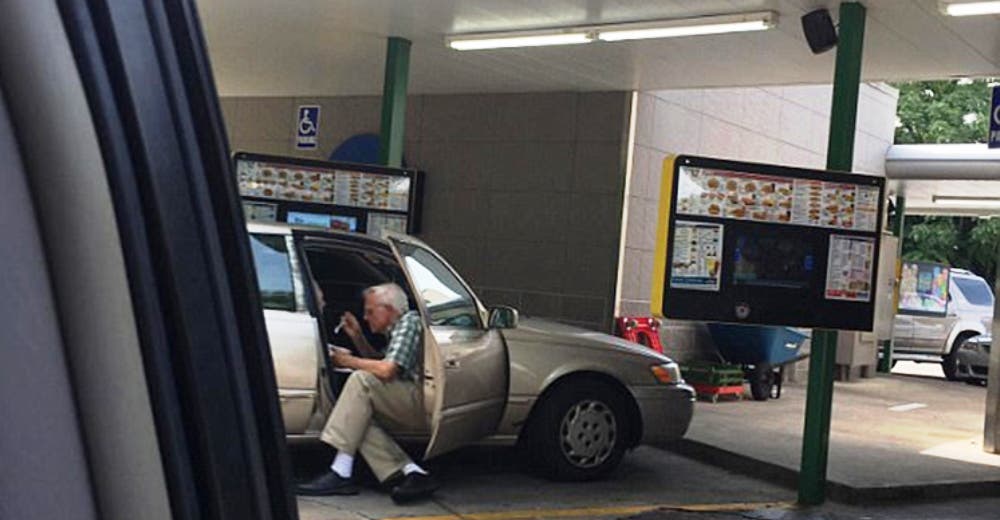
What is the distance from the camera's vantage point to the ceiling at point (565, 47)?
9.62m

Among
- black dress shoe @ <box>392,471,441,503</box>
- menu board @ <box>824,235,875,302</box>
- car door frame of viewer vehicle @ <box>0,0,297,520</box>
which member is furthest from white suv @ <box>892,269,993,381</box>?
car door frame of viewer vehicle @ <box>0,0,297,520</box>

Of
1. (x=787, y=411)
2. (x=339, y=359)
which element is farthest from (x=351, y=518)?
(x=787, y=411)

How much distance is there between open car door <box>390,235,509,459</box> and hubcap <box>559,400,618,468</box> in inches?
23.6

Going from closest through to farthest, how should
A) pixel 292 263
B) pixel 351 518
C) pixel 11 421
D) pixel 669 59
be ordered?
1. pixel 11 421
2. pixel 351 518
3. pixel 292 263
4. pixel 669 59

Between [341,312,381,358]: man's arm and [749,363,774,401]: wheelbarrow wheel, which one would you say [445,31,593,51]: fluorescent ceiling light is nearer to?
[341,312,381,358]: man's arm

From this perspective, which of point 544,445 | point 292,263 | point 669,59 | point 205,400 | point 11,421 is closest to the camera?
point 11,421

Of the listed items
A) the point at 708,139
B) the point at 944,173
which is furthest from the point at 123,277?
the point at 944,173

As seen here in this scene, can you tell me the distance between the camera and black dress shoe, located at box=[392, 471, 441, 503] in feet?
23.8

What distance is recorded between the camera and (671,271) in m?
8.32

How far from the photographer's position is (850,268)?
8.62 m

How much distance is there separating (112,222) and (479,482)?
729 centimetres

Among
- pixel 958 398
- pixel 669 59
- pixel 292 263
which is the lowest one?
pixel 958 398

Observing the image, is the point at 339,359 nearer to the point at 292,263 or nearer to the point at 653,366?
the point at 292,263

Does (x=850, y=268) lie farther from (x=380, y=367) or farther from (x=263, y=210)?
(x=263, y=210)
